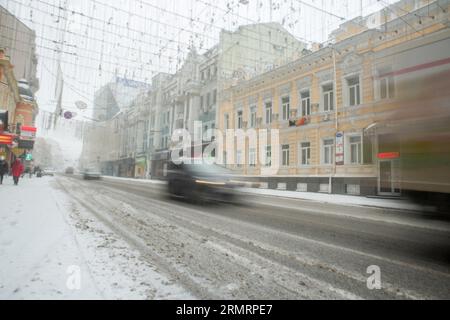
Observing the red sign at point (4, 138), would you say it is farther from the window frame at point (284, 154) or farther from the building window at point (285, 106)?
the building window at point (285, 106)

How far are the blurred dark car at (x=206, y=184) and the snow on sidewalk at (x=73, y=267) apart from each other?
14.8 ft

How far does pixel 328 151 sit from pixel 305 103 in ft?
14.8

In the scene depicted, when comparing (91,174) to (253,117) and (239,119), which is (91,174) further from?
(253,117)

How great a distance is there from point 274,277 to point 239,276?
1.26 feet

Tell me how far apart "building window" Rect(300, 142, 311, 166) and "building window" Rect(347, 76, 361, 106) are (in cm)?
423

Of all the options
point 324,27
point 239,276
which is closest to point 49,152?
point 324,27

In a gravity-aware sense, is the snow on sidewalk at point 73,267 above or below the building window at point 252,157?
below

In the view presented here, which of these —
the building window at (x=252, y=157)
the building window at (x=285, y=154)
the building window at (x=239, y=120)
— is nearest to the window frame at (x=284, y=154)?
the building window at (x=285, y=154)

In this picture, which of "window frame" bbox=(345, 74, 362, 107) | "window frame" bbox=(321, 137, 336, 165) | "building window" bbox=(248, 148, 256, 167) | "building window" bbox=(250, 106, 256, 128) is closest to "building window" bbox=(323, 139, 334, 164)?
"window frame" bbox=(321, 137, 336, 165)

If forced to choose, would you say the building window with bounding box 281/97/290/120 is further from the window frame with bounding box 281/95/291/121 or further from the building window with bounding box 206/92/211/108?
the building window with bounding box 206/92/211/108

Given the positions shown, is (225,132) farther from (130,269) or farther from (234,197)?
(130,269)

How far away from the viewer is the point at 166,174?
37.2 feet

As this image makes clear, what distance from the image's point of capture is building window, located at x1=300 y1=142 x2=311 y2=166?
19.8m

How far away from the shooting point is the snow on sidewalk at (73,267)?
2330mm
